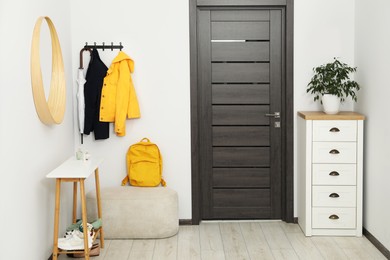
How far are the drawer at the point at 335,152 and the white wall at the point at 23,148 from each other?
2.09 metres

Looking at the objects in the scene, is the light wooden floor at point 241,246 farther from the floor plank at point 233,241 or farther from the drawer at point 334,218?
the drawer at point 334,218

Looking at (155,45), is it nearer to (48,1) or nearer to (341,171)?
(48,1)

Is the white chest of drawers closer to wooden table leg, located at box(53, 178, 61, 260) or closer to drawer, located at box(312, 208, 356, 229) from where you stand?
drawer, located at box(312, 208, 356, 229)

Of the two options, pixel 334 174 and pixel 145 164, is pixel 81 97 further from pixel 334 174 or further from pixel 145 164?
pixel 334 174

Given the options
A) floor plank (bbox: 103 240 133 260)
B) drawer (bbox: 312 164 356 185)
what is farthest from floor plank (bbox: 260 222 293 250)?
floor plank (bbox: 103 240 133 260)

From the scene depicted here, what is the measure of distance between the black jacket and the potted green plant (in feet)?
5.89

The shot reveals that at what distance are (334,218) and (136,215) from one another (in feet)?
5.31

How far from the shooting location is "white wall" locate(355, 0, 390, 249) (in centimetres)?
440

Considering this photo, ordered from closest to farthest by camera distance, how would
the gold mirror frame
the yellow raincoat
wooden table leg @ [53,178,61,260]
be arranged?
the gold mirror frame, wooden table leg @ [53,178,61,260], the yellow raincoat

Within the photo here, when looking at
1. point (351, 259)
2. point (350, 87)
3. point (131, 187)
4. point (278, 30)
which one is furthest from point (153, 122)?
point (351, 259)

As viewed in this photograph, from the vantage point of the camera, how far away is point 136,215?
4887mm

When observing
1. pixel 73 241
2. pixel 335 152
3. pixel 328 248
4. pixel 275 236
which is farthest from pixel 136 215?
pixel 335 152

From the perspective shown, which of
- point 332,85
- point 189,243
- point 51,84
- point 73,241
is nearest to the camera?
point 73,241

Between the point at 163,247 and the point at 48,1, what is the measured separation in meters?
2.07
